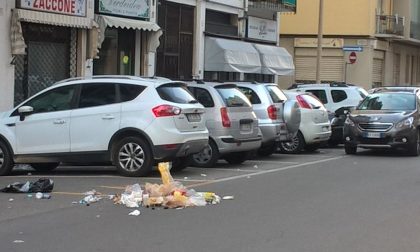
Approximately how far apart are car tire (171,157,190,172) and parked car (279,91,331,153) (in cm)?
459

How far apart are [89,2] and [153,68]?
423cm

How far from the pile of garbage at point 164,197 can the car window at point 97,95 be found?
2973mm

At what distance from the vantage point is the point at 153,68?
22641mm

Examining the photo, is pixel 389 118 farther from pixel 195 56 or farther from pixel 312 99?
pixel 195 56

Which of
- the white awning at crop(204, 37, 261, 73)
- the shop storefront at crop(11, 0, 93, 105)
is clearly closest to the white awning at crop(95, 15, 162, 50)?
the shop storefront at crop(11, 0, 93, 105)

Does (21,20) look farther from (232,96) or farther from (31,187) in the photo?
(31,187)

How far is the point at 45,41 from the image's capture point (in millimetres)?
18375

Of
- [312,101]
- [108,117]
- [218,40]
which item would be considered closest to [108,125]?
[108,117]

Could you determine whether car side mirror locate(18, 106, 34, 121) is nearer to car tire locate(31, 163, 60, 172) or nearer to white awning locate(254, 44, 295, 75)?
car tire locate(31, 163, 60, 172)

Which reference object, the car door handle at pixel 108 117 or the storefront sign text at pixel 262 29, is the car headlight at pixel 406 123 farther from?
the storefront sign text at pixel 262 29

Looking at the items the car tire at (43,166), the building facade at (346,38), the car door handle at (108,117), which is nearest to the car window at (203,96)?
the car door handle at (108,117)

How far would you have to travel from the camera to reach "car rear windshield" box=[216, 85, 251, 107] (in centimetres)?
1340

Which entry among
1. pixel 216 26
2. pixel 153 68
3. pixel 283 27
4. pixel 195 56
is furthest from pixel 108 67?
pixel 283 27

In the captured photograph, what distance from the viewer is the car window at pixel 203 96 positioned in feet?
43.3
